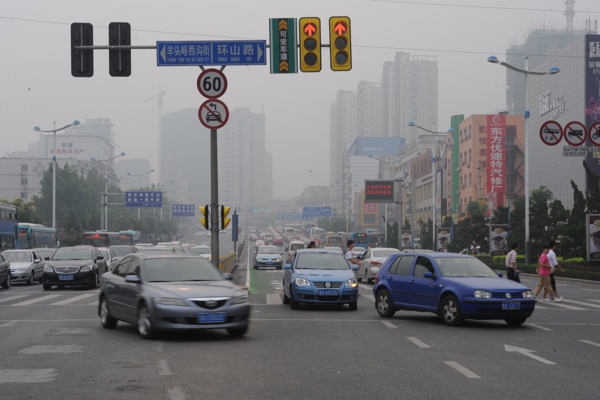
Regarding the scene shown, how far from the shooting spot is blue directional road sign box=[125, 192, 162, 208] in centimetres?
9388

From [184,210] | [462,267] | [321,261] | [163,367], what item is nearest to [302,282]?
[321,261]

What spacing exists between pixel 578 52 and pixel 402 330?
89.2 m

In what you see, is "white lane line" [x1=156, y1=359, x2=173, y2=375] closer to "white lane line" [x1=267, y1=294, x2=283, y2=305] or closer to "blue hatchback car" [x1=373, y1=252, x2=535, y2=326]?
"blue hatchback car" [x1=373, y1=252, x2=535, y2=326]

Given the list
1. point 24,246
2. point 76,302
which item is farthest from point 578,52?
point 76,302

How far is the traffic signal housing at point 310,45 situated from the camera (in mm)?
18359

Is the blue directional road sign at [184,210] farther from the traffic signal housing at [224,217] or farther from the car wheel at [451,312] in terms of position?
the car wheel at [451,312]

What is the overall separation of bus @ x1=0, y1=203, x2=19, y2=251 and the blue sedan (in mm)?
26202

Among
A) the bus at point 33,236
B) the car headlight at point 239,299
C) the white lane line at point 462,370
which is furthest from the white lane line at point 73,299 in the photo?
the bus at point 33,236

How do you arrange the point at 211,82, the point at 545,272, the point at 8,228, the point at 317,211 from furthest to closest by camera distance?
the point at 317,211 → the point at 8,228 → the point at 545,272 → the point at 211,82

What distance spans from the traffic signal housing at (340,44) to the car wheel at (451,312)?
5.40 metres

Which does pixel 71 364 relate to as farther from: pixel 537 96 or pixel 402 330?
pixel 537 96

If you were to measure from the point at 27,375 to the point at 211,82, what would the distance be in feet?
37.7

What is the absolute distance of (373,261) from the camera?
3328 cm

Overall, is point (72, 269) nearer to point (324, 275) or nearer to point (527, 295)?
point (324, 275)
